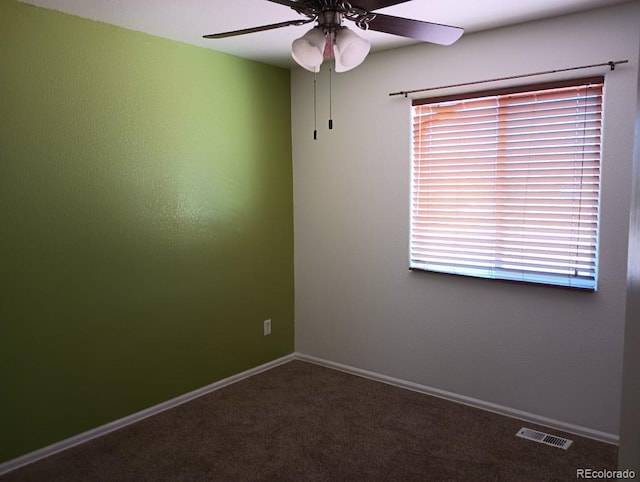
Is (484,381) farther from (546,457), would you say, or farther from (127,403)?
(127,403)

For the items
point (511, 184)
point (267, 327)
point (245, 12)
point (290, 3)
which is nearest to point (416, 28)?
point (290, 3)

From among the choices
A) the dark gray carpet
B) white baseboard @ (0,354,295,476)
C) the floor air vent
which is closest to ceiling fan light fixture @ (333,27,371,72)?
the dark gray carpet

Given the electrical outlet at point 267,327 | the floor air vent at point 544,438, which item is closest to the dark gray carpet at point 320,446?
the floor air vent at point 544,438

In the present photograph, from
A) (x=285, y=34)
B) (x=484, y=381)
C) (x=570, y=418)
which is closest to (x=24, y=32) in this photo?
(x=285, y=34)

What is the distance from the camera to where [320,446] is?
290 cm

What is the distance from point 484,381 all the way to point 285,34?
2.46m

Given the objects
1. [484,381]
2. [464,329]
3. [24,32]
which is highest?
[24,32]

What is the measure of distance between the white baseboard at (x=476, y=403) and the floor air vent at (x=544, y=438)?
0.36 ft

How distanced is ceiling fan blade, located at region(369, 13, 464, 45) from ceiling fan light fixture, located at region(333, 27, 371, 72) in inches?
4.6

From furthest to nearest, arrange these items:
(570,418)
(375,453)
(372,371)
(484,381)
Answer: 1. (372,371)
2. (484,381)
3. (570,418)
4. (375,453)

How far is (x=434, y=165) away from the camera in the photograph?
3.44 meters

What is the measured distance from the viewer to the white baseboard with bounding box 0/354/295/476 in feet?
8.86

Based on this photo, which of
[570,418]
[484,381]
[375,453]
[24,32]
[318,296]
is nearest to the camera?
[24,32]

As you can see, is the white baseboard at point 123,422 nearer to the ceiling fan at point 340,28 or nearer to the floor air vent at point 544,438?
the floor air vent at point 544,438
